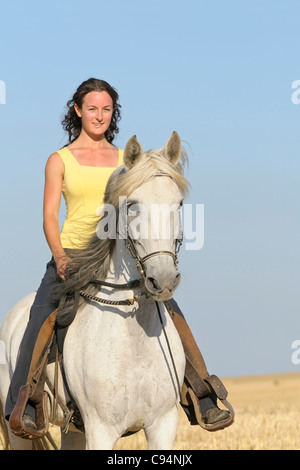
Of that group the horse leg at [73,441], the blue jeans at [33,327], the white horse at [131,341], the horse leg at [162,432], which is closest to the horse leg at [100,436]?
the white horse at [131,341]

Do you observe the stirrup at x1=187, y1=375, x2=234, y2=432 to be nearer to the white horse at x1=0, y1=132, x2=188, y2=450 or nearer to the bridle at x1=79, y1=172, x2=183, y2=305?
the white horse at x1=0, y1=132, x2=188, y2=450

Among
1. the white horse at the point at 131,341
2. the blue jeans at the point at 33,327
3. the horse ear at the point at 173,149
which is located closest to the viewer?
the white horse at the point at 131,341

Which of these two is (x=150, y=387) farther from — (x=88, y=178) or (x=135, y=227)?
(x=88, y=178)

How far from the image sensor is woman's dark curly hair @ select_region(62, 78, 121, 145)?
7801 mm

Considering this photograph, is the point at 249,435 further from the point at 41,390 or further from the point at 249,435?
the point at 41,390

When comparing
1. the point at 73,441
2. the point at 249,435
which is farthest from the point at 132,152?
the point at 249,435

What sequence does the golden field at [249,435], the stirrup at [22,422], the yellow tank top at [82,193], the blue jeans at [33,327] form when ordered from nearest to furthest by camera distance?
1. the stirrup at [22,422]
2. the yellow tank top at [82,193]
3. the blue jeans at [33,327]
4. the golden field at [249,435]

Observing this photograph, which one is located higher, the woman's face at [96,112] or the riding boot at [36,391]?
the woman's face at [96,112]

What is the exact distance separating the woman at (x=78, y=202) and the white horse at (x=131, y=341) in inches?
15.2

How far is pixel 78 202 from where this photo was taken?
7.48 meters

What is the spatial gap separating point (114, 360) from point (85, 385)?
13.9 inches

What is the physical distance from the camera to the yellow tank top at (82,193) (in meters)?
7.41

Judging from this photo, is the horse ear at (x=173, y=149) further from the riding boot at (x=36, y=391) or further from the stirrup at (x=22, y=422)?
the stirrup at (x=22, y=422)
